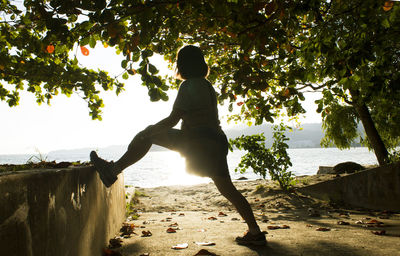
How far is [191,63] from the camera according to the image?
283 centimetres

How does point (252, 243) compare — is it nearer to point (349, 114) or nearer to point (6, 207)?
point (6, 207)

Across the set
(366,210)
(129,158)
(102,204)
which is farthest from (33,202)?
(366,210)

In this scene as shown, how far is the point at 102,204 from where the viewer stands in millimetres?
2678

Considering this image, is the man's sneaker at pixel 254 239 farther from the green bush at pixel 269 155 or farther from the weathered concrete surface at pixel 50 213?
the green bush at pixel 269 155

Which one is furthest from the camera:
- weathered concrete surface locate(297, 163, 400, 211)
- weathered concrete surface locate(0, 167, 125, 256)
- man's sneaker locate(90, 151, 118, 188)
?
weathered concrete surface locate(297, 163, 400, 211)

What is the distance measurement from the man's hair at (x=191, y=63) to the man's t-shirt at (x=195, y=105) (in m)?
0.19

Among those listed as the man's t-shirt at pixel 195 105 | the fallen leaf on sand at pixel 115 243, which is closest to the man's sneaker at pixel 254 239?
the man's t-shirt at pixel 195 105

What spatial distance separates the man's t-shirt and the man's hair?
7.4 inches

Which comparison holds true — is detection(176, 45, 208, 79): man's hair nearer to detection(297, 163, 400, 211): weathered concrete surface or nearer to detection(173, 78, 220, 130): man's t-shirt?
detection(173, 78, 220, 130): man's t-shirt

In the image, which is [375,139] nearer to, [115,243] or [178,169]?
[115,243]

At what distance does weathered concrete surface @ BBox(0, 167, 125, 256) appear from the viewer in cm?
107

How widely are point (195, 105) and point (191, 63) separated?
50 centimetres

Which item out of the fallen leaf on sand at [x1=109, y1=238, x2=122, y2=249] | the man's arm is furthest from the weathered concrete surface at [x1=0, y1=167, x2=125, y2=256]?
the man's arm

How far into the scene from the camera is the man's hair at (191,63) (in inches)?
112
